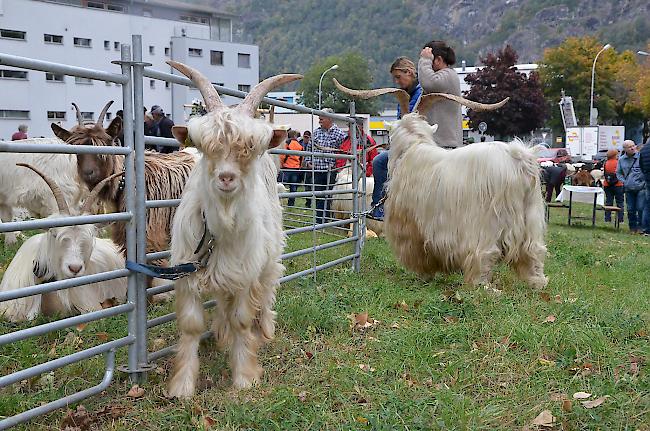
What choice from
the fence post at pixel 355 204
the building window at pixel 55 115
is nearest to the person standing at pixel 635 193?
→ the fence post at pixel 355 204

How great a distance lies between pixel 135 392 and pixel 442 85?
4.65 meters

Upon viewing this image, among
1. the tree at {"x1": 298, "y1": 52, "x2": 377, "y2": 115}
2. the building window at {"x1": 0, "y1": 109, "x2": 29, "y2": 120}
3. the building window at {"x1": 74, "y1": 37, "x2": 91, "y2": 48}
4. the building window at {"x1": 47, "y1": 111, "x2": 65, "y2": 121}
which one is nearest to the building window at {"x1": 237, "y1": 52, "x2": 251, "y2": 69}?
the building window at {"x1": 74, "y1": 37, "x2": 91, "y2": 48}

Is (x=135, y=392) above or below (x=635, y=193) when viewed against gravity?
below

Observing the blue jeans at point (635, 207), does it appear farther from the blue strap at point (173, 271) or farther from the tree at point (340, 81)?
the tree at point (340, 81)

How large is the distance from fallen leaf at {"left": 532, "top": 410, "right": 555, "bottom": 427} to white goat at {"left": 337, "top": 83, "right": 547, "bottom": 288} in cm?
289

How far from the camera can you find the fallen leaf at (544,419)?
3760 millimetres

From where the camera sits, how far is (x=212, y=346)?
5105 mm

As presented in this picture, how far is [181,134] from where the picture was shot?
13.6 feet

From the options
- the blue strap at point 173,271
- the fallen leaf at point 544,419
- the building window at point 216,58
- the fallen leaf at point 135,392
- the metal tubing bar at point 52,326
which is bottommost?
the fallen leaf at point 135,392

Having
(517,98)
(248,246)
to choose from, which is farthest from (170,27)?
(248,246)

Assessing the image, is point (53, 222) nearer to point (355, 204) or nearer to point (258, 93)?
point (258, 93)

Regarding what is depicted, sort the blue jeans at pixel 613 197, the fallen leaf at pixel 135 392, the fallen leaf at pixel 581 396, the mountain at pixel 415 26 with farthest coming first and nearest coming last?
the mountain at pixel 415 26 < the blue jeans at pixel 613 197 < the fallen leaf at pixel 135 392 < the fallen leaf at pixel 581 396

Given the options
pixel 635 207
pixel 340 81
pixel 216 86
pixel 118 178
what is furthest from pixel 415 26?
pixel 216 86

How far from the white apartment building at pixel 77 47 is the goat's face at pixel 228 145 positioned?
36.4m
